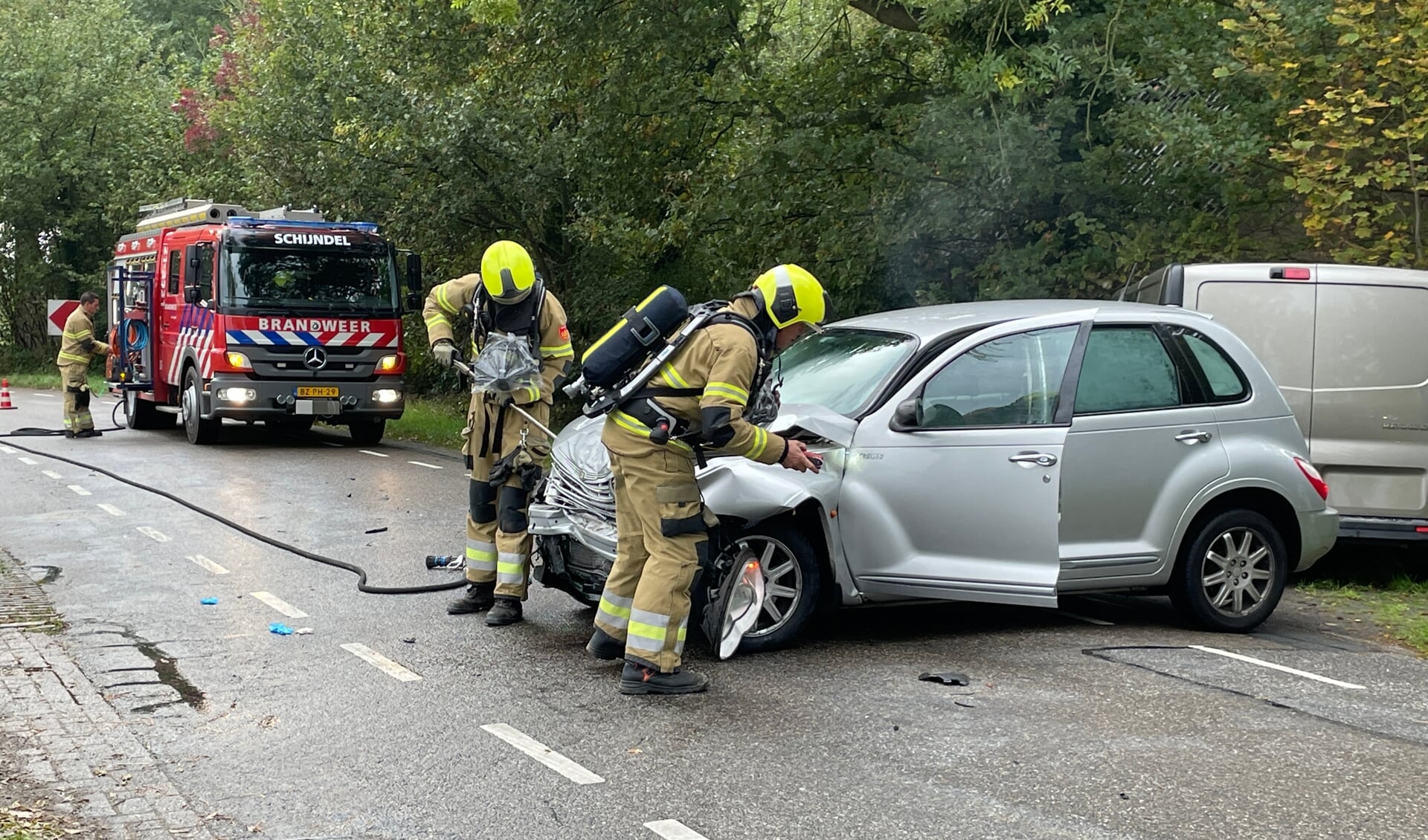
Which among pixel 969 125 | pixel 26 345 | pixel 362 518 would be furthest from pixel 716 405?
pixel 26 345

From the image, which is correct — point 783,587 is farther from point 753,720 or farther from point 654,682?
point 753,720

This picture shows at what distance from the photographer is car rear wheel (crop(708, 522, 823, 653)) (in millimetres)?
6789

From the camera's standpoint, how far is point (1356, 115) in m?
11.3

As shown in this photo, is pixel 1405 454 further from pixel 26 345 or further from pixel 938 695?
pixel 26 345

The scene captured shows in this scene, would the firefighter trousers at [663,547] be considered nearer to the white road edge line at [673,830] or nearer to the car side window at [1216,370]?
the white road edge line at [673,830]

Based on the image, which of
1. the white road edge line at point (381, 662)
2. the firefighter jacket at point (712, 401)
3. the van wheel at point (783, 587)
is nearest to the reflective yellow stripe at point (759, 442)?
the firefighter jacket at point (712, 401)

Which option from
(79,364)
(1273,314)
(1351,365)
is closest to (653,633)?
(1273,314)

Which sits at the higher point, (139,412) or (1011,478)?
(1011,478)

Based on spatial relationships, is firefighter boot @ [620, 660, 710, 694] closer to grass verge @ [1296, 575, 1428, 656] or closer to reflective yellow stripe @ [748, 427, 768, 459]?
reflective yellow stripe @ [748, 427, 768, 459]

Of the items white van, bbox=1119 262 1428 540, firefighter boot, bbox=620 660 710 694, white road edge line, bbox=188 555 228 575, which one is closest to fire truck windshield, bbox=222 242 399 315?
white road edge line, bbox=188 555 228 575

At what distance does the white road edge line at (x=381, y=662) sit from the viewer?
255 inches

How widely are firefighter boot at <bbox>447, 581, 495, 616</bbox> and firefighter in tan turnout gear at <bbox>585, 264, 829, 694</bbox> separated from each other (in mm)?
1795

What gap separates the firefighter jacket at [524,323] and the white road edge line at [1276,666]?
3.54m

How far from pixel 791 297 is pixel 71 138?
36358 mm
